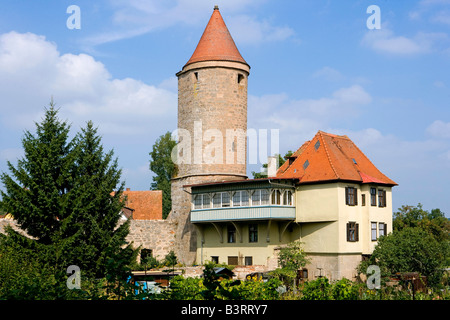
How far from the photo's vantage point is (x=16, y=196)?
23688mm

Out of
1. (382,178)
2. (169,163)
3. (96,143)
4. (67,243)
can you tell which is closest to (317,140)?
(382,178)

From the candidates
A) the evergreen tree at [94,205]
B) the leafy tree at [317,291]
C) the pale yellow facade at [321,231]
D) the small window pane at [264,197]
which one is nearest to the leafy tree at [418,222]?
the pale yellow facade at [321,231]

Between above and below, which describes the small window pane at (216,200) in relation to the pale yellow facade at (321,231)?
above

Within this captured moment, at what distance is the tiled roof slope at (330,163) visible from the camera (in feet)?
106

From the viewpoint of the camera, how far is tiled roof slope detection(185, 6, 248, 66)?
125ft

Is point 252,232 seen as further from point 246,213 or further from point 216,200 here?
point 216,200

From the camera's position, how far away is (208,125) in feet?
122

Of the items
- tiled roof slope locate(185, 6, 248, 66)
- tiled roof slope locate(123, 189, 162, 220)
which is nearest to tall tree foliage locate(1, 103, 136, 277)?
tiled roof slope locate(185, 6, 248, 66)

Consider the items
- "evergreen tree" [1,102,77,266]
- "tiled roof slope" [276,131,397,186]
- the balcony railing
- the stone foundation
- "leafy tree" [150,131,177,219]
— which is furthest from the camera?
"leafy tree" [150,131,177,219]

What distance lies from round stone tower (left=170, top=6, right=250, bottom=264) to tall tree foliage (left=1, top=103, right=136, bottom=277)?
11.7 m

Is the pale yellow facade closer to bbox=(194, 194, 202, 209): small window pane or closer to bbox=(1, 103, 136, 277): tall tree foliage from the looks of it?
bbox=(194, 194, 202, 209): small window pane

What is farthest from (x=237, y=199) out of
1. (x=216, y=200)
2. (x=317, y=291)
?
(x=317, y=291)

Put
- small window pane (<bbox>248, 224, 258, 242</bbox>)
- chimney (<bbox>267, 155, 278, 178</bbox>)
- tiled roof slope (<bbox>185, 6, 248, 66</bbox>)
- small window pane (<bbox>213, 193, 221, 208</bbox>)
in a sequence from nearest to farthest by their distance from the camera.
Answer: small window pane (<bbox>248, 224, 258, 242</bbox>)
small window pane (<bbox>213, 193, 221, 208</bbox>)
chimney (<bbox>267, 155, 278, 178</bbox>)
tiled roof slope (<bbox>185, 6, 248, 66</bbox>)

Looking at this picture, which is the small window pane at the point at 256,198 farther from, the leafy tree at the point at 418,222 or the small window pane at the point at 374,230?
the leafy tree at the point at 418,222
